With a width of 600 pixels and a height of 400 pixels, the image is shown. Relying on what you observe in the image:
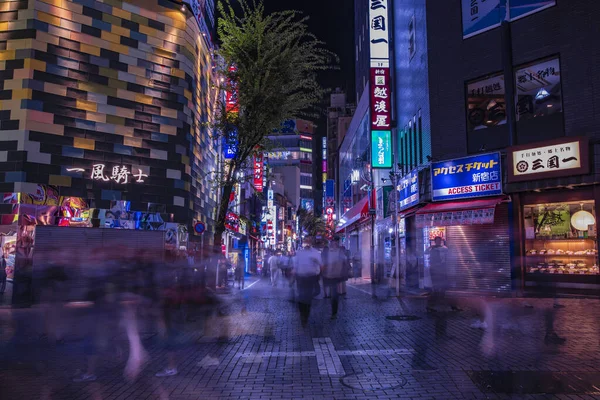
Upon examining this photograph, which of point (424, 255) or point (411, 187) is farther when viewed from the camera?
point (411, 187)

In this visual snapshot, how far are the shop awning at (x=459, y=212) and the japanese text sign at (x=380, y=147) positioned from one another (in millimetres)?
5406

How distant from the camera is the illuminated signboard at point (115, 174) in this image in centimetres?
1761

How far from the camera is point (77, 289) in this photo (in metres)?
7.98

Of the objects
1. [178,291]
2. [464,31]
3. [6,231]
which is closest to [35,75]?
[6,231]

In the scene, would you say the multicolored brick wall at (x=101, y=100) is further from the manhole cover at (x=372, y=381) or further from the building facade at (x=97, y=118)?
the manhole cover at (x=372, y=381)

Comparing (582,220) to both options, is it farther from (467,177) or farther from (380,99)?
(380,99)

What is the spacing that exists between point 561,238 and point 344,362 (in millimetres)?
11383

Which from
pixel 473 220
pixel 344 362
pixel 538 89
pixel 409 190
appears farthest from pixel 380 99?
pixel 344 362

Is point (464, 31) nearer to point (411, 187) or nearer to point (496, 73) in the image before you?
point (496, 73)

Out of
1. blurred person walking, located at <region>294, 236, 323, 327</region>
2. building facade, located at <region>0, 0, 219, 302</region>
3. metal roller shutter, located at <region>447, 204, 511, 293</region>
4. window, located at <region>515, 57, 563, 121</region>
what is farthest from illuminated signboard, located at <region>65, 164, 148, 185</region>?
window, located at <region>515, 57, 563, 121</region>

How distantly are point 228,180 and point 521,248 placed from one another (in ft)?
36.0

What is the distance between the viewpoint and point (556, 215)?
601 inches

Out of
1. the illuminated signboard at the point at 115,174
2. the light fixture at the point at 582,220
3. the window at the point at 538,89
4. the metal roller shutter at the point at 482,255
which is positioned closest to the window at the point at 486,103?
the window at the point at 538,89

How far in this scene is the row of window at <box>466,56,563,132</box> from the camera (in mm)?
15305
